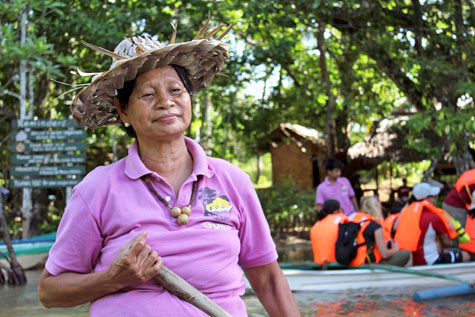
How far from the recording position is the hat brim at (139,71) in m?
2.02

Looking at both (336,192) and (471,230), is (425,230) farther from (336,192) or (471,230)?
(336,192)

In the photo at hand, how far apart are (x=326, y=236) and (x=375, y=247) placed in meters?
0.79

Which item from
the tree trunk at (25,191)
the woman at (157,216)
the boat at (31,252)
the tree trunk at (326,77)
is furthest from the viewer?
the tree trunk at (326,77)

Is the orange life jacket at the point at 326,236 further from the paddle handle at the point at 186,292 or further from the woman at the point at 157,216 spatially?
the paddle handle at the point at 186,292

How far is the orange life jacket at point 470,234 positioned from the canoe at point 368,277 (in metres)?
0.34

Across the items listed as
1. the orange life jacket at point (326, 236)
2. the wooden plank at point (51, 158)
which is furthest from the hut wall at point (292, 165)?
the orange life jacket at point (326, 236)

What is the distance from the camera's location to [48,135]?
1179cm

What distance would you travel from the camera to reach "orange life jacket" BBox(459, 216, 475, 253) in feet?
28.8

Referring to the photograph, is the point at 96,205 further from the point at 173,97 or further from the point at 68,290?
the point at 173,97

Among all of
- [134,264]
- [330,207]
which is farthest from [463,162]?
[134,264]

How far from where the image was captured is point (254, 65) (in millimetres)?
13797

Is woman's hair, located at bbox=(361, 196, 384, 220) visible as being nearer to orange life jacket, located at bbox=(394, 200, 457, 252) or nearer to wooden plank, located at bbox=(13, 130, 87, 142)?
orange life jacket, located at bbox=(394, 200, 457, 252)

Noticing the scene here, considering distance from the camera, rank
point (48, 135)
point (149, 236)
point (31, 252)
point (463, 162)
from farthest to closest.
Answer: point (463, 162) < point (48, 135) < point (31, 252) < point (149, 236)

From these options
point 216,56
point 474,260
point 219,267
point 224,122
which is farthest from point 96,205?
point 224,122
